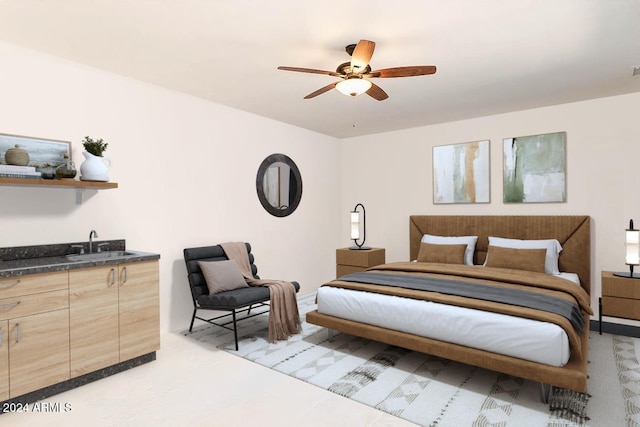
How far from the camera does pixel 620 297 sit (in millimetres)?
3631

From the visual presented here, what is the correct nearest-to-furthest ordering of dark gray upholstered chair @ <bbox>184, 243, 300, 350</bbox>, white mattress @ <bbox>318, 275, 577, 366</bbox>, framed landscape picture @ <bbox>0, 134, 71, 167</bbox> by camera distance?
white mattress @ <bbox>318, 275, 577, 366</bbox>
framed landscape picture @ <bbox>0, 134, 71, 167</bbox>
dark gray upholstered chair @ <bbox>184, 243, 300, 350</bbox>

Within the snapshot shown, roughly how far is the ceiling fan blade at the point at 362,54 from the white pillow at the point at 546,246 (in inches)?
118

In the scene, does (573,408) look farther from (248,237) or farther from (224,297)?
(248,237)

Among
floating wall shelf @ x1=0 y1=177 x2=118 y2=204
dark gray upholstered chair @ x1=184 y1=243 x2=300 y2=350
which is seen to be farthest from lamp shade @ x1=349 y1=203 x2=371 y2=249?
floating wall shelf @ x1=0 y1=177 x2=118 y2=204

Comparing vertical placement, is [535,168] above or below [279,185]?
above

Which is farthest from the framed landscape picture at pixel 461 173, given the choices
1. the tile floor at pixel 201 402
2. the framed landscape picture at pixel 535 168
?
the tile floor at pixel 201 402

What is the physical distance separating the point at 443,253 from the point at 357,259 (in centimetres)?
125

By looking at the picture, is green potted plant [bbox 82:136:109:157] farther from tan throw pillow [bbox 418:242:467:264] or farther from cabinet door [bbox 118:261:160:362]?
tan throw pillow [bbox 418:242:467:264]

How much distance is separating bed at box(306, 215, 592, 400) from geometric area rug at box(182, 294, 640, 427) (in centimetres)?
20

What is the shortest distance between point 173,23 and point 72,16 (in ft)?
2.14

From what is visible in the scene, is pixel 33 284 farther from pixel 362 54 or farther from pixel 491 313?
pixel 491 313

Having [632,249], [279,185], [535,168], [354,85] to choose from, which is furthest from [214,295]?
[632,249]

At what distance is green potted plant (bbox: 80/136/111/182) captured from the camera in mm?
2980

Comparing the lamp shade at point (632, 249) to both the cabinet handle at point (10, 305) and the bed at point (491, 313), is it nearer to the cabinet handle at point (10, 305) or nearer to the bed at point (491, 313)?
the bed at point (491, 313)
